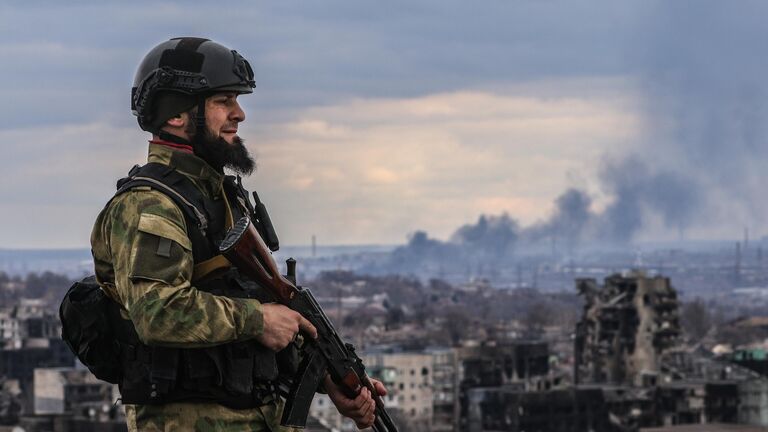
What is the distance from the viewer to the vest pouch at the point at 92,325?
961cm

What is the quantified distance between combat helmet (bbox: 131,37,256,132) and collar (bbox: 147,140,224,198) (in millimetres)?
95

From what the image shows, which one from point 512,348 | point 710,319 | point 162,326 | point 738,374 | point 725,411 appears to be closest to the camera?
point 162,326

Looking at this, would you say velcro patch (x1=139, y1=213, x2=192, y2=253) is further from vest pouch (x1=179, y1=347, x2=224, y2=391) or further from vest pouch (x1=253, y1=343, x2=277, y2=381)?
vest pouch (x1=253, y1=343, x2=277, y2=381)

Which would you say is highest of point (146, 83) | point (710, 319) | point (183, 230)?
point (146, 83)

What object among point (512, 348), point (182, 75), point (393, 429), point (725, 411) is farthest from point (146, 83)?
point (512, 348)

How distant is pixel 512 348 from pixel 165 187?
102257mm

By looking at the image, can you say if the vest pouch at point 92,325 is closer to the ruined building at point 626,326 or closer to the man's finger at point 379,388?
the man's finger at point 379,388

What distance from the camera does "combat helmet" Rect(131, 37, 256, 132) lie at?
9.60 metres

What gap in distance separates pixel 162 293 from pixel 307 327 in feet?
2.40

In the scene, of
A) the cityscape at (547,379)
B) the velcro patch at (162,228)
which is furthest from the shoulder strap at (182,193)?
the cityscape at (547,379)

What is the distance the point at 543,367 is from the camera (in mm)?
112125

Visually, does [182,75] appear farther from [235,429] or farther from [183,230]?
[235,429]

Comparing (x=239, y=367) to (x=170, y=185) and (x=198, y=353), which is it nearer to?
(x=198, y=353)

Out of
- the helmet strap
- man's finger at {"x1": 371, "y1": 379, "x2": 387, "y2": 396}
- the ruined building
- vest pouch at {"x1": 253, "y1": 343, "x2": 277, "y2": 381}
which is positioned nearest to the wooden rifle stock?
vest pouch at {"x1": 253, "y1": 343, "x2": 277, "y2": 381}
